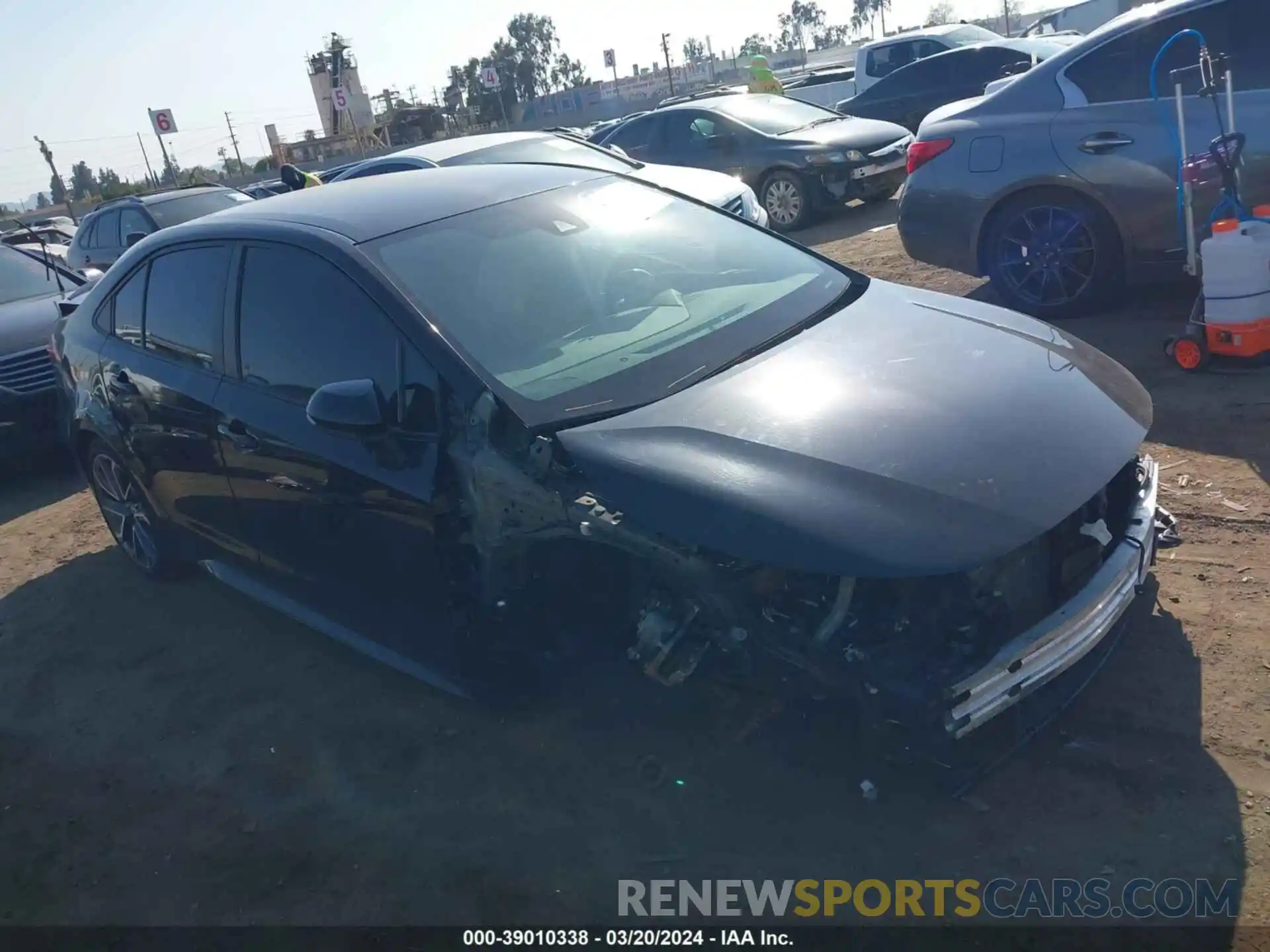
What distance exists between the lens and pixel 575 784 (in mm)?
3291

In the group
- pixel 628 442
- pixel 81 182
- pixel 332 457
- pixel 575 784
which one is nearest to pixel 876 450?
pixel 628 442

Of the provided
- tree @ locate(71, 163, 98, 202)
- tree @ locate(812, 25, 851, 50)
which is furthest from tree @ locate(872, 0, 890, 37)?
tree @ locate(71, 163, 98, 202)

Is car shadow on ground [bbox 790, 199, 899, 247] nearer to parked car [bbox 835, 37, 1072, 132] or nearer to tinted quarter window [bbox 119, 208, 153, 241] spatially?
parked car [bbox 835, 37, 1072, 132]

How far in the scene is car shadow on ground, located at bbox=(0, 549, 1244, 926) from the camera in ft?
9.14

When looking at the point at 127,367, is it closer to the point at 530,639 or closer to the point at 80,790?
the point at 80,790

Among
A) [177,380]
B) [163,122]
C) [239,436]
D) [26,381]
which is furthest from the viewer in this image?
[163,122]

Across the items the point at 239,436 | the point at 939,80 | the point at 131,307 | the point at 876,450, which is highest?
the point at 939,80

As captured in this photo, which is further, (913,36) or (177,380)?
(913,36)

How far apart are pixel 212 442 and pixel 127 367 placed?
888mm

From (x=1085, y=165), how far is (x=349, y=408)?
4.74 meters

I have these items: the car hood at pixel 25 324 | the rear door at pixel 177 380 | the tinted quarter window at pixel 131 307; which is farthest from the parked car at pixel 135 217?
the rear door at pixel 177 380

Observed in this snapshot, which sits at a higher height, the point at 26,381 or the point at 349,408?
the point at 349,408

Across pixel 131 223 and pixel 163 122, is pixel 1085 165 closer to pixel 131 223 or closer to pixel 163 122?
pixel 131 223

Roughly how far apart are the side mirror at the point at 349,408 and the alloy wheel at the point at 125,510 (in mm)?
2228
